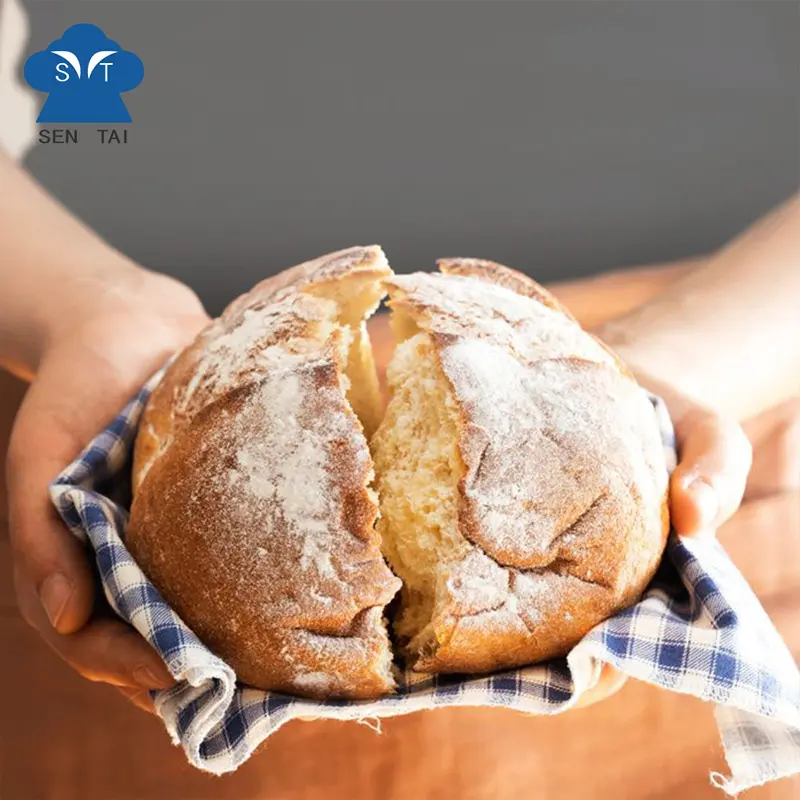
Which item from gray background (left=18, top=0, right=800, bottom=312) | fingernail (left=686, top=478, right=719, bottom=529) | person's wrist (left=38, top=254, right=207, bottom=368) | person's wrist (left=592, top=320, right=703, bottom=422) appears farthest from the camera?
gray background (left=18, top=0, right=800, bottom=312)

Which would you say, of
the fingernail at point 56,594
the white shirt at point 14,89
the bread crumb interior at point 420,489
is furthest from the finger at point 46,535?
the white shirt at point 14,89

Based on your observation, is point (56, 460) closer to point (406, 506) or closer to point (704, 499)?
point (406, 506)

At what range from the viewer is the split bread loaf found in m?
0.71

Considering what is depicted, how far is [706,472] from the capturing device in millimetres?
866

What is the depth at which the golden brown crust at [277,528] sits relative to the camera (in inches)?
27.9

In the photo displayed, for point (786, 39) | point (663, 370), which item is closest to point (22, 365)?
point (663, 370)

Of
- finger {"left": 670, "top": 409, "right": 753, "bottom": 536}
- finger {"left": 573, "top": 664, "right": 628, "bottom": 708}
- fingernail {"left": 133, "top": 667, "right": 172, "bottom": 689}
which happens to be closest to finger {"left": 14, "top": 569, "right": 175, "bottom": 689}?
fingernail {"left": 133, "top": 667, "right": 172, "bottom": 689}

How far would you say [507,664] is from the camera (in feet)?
2.43

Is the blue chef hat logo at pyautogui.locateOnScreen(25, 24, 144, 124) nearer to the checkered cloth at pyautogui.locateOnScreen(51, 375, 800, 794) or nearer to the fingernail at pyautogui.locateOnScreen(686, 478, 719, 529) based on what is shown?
the checkered cloth at pyautogui.locateOnScreen(51, 375, 800, 794)

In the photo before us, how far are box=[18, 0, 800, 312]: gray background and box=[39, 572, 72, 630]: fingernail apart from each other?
65 cm

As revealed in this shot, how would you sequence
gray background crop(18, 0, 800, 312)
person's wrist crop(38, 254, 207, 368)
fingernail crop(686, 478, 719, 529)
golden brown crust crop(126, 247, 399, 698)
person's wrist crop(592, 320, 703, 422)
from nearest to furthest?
golden brown crust crop(126, 247, 399, 698), fingernail crop(686, 478, 719, 529), person's wrist crop(592, 320, 703, 422), person's wrist crop(38, 254, 207, 368), gray background crop(18, 0, 800, 312)

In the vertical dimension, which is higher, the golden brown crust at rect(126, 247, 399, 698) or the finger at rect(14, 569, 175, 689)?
the golden brown crust at rect(126, 247, 399, 698)

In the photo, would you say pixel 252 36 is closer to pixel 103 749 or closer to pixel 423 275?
pixel 423 275

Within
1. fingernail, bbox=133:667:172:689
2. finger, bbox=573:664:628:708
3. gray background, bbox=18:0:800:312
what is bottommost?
finger, bbox=573:664:628:708
